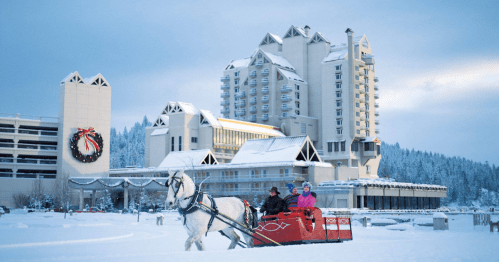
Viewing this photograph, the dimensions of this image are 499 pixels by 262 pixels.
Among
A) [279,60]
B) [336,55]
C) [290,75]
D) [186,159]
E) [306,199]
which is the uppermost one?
[279,60]

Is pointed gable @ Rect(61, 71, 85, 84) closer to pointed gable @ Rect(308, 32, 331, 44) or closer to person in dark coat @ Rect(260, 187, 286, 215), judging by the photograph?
pointed gable @ Rect(308, 32, 331, 44)

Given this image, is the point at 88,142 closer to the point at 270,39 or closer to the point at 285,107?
the point at 285,107

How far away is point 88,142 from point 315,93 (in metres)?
53.7

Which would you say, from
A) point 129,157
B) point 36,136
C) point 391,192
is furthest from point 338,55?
point 129,157

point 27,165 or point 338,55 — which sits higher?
point 338,55

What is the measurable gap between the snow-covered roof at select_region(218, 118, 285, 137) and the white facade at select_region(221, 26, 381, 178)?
4291mm

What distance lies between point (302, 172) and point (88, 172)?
1607 inches

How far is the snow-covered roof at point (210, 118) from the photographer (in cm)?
11119

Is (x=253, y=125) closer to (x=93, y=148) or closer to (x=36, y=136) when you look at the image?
(x=93, y=148)

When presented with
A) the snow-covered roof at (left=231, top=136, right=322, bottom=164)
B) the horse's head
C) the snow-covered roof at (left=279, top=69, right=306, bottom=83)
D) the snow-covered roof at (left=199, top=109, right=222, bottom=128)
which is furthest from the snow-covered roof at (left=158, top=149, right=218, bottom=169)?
the horse's head

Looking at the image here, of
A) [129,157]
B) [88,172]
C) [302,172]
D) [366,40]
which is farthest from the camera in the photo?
[129,157]

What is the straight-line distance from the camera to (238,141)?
116 m

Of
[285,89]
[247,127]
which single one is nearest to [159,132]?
[247,127]

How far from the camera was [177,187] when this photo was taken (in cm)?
1614
